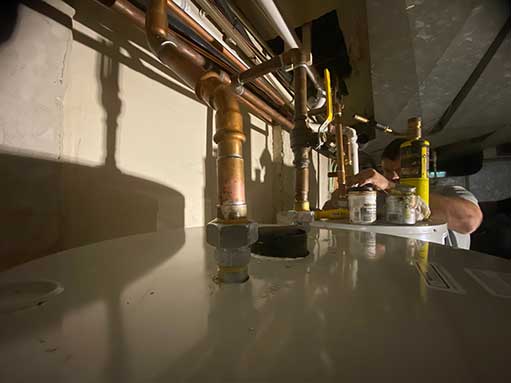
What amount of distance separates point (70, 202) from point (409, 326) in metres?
0.63

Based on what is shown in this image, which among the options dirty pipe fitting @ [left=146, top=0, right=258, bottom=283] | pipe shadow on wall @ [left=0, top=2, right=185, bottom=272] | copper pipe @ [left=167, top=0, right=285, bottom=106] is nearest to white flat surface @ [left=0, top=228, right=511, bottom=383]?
dirty pipe fitting @ [left=146, top=0, right=258, bottom=283]

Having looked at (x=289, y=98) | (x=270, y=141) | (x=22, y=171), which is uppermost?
(x=289, y=98)

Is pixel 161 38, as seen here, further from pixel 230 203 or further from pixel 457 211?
pixel 457 211

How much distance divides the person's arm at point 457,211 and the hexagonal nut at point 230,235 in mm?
1090

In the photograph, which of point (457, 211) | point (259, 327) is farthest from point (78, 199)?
point (457, 211)

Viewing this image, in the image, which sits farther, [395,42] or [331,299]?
[395,42]

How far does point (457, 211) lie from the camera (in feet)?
3.24

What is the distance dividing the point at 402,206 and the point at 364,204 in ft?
0.35

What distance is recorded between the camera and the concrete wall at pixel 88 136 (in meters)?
0.41

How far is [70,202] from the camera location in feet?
1.63

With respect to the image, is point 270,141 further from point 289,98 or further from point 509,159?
point 509,159

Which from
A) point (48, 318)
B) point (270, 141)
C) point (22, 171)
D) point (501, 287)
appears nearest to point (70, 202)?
point (22, 171)

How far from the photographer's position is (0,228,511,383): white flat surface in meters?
0.13

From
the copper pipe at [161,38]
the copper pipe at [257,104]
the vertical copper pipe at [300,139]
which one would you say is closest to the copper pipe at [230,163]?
the copper pipe at [161,38]
